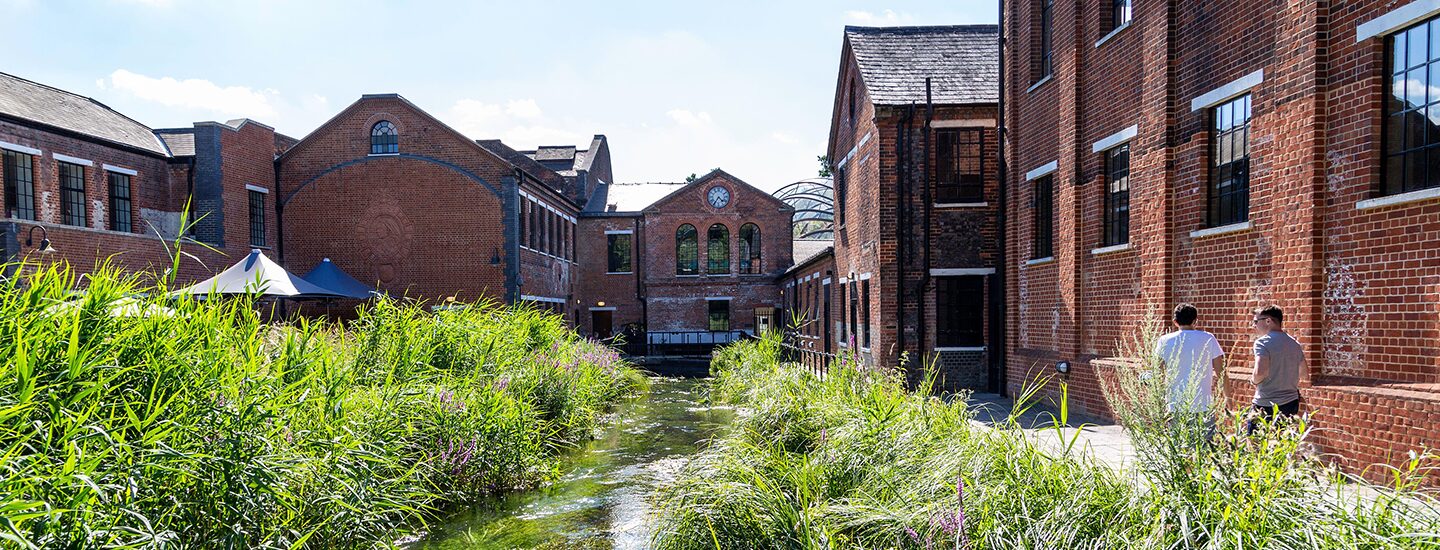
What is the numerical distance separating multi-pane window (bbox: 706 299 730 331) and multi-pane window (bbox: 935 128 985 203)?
68.7 ft

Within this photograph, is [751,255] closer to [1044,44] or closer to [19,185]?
[1044,44]

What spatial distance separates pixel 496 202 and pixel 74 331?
2050 cm

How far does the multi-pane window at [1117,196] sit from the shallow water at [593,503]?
6.24m

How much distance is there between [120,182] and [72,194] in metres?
1.68

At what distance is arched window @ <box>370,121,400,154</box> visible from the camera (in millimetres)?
24219

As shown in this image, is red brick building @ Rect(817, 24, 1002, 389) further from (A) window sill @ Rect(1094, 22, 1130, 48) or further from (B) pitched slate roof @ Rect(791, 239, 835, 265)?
(B) pitched slate roof @ Rect(791, 239, 835, 265)

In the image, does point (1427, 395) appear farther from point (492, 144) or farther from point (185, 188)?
point (492, 144)

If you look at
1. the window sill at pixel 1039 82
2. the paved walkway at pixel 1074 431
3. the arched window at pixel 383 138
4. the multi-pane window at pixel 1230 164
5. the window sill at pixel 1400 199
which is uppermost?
the arched window at pixel 383 138

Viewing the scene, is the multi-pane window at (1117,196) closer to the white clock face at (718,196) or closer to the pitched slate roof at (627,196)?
the white clock face at (718,196)

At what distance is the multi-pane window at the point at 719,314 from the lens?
3547 cm

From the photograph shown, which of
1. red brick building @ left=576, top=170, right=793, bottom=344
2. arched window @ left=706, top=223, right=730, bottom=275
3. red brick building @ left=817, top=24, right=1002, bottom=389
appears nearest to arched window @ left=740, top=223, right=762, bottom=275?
red brick building @ left=576, top=170, right=793, bottom=344

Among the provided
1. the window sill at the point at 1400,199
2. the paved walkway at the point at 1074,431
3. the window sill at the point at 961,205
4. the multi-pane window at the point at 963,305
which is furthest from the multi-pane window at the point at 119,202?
the window sill at the point at 1400,199

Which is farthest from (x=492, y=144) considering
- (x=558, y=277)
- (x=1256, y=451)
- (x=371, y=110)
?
(x=1256, y=451)

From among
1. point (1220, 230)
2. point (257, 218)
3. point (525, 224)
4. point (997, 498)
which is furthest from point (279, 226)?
point (997, 498)
